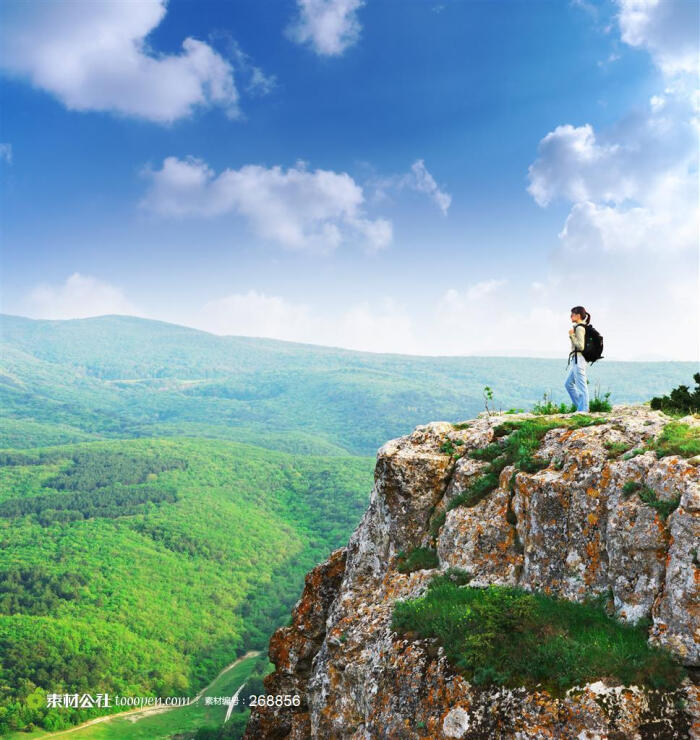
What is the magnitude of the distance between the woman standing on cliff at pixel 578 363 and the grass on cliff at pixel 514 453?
2180mm

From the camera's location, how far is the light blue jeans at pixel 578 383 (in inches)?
567

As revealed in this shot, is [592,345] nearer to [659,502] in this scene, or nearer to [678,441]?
[678,441]

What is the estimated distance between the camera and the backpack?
1469cm

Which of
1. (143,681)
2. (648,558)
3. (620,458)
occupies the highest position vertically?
(620,458)

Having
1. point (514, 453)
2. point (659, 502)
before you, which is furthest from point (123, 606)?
point (659, 502)

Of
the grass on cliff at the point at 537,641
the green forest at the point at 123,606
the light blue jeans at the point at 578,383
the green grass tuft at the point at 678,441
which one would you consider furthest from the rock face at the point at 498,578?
the green forest at the point at 123,606

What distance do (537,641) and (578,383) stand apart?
8.08 metres

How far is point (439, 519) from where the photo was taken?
12.5m

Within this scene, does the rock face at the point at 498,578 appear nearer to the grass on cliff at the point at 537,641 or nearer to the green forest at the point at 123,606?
the grass on cliff at the point at 537,641

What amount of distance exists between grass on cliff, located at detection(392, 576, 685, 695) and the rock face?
179 millimetres

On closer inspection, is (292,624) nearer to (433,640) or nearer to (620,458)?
(433,640)

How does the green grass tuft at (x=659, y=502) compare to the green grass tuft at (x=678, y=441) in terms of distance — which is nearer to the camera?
the green grass tuft at (x=659, y=502)

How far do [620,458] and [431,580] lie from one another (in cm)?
474

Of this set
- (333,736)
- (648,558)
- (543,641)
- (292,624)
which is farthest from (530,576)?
(292,624)
